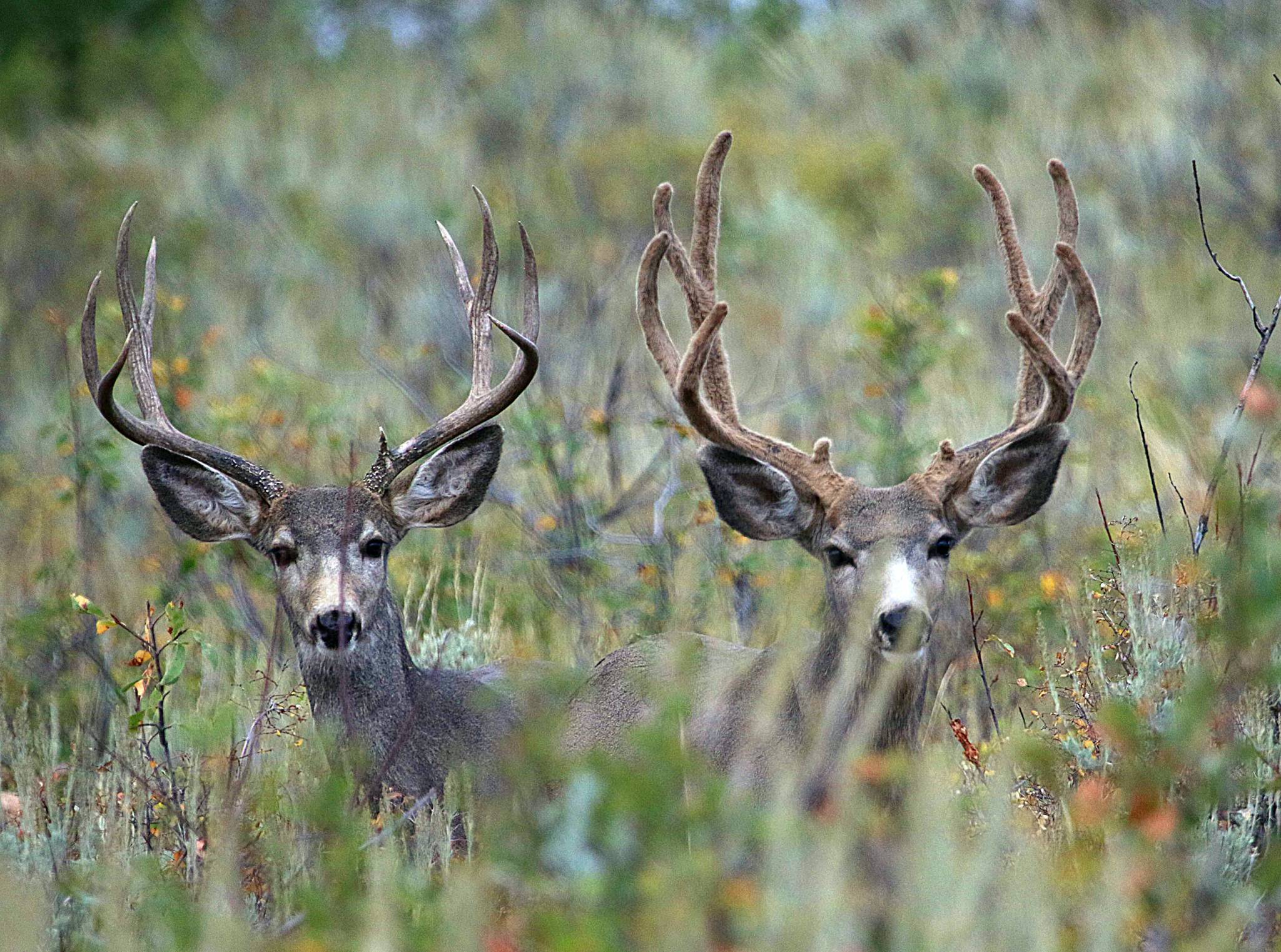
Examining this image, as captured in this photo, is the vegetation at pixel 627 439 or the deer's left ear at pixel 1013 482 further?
the deer's left ear at pixel 1013 482

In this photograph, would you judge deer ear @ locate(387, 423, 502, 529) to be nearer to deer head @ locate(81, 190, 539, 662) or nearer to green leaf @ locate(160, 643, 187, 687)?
deer head @ locate(81, 190, 539, 662)

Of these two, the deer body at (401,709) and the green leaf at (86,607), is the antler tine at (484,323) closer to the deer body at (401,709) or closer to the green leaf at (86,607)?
the deer body at (401,709)

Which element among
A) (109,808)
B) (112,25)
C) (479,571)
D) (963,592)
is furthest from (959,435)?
(112,25)

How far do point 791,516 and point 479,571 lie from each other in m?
1.76

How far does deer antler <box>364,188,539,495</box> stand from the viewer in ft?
20.6

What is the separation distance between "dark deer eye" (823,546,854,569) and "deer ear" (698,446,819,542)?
238 mm

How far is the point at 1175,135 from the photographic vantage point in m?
15.8

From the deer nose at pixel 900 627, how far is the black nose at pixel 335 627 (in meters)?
1.66

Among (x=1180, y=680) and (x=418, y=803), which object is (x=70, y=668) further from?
(x=1180, y=680)

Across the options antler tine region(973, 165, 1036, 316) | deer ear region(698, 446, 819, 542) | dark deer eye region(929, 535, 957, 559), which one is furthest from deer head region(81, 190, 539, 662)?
antler tine region(973, 165, 1036, 316)

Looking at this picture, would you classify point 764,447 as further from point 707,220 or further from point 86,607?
point 86,607

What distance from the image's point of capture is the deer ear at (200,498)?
20.4 feet

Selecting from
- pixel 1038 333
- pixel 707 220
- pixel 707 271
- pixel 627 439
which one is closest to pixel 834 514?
pixel 1038 333

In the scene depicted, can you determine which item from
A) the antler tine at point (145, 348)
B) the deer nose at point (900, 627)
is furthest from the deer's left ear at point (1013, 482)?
the antler tine at point (145, 348)
